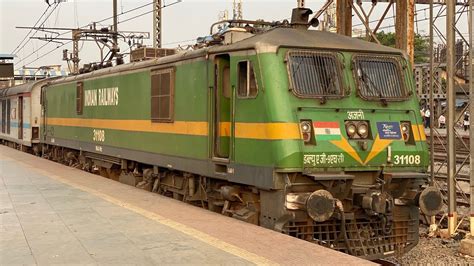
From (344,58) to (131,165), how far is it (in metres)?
7.01

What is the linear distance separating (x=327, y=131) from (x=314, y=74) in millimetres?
914

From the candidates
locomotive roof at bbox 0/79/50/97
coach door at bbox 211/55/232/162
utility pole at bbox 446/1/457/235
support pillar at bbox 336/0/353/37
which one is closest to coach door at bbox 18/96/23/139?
locomotive roof at bbox 0/79/50/97

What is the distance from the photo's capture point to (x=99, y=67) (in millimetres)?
16547

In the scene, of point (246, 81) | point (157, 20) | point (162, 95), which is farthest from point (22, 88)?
point (246, 81)

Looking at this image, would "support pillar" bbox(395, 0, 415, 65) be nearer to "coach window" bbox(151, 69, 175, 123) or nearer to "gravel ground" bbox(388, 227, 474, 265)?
"gravel ground" bbox(388, 227, 474, 265)

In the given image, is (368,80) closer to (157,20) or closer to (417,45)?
(157,20)

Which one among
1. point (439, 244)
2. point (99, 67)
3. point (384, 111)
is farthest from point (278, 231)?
point (99, 67)

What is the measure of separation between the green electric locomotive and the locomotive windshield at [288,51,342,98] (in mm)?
15

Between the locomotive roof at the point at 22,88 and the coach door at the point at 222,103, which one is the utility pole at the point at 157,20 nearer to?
the locomotive roof at the point at 22,88

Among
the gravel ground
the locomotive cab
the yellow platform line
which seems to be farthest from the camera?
the gravel ground

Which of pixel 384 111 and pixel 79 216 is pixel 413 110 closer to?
pixel 384 111

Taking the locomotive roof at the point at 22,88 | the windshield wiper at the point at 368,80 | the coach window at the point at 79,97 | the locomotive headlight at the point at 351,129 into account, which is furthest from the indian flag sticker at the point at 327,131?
the locomotive roof at the point at 22,88

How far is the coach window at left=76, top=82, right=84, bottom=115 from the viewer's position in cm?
Answer: 1673

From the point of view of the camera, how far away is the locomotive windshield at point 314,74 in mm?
7727
